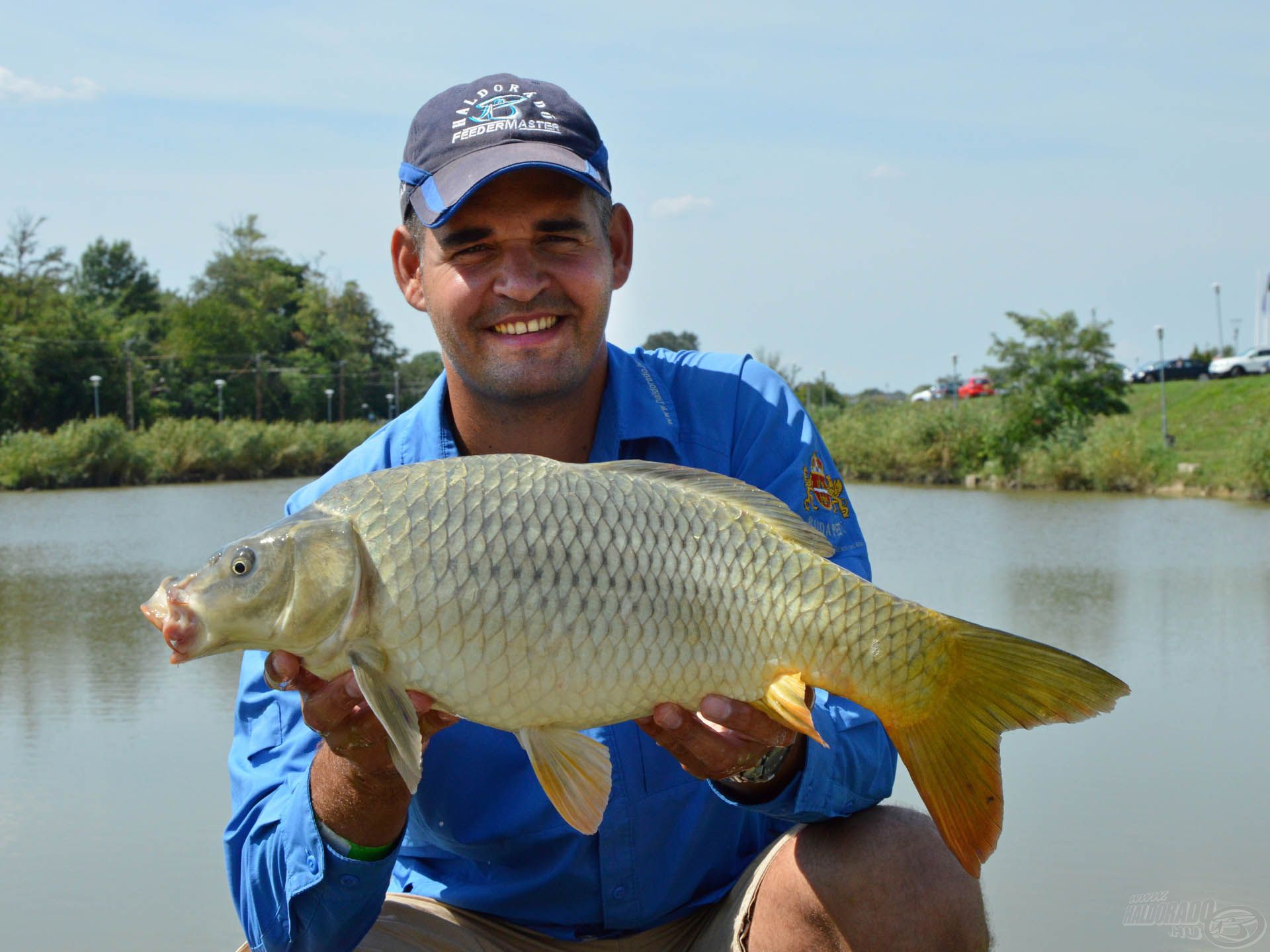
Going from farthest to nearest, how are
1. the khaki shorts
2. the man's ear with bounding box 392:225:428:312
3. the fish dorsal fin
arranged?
the man's ear with bounding box 392:225:428:312, the khaki shorts, the fish dorsal fin

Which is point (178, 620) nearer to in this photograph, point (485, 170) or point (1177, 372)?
point (485, 170)

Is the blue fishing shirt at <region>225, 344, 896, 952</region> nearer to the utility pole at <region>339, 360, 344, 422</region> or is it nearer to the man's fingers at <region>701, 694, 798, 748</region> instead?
the man's fingers at <region>701, 694, 798, 748</region>

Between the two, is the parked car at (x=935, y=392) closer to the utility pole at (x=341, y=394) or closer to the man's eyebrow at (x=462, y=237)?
the utility pole at (x=341, y=394)

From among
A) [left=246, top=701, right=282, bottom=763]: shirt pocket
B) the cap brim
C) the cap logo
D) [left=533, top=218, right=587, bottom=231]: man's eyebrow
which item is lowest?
[left=246, top=701, right=282, bottom=763]: shirt pocket

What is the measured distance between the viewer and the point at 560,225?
2.05 m

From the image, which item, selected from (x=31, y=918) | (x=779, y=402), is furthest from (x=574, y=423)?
(x=31, y=918)

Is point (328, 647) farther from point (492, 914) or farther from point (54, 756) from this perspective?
point (54, 756)

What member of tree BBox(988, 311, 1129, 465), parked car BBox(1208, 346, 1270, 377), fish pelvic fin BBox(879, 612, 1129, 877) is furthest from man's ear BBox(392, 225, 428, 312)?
parked car BBox(1208, 346, 1270, 377)

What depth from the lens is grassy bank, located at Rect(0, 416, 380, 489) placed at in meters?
24.8

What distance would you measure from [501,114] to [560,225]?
204mm

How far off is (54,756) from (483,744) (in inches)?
105

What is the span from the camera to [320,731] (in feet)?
5.04

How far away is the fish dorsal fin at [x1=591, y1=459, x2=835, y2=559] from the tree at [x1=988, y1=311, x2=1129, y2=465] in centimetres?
2221

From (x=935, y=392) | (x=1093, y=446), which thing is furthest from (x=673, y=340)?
(x=1093, y=446)
